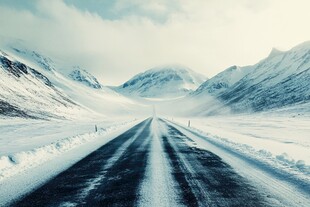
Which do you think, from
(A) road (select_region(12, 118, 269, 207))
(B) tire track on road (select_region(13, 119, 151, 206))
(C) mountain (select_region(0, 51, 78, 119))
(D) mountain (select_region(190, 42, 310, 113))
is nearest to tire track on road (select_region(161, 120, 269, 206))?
(A) road (select_region(12, 118, 269, 207))

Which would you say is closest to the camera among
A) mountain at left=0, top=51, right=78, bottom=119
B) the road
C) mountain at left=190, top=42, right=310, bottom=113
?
the road

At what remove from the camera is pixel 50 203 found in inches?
219

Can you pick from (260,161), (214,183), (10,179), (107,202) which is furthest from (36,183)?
(260,161)

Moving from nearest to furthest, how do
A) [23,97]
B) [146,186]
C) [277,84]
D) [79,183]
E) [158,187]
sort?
[158,187], [146,186], [79,183], [23,97], [277,84]

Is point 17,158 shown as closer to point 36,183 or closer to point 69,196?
point 36,183

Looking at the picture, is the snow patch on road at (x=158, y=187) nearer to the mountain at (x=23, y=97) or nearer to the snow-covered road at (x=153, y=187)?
the snow-covered road at (x=153, y=187)

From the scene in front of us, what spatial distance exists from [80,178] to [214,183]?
11.5 ft

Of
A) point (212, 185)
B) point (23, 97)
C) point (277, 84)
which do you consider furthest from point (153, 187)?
point (277, 84)

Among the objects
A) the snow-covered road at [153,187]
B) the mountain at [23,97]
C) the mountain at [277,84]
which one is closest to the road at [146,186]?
the snow-covered road at [153,187]

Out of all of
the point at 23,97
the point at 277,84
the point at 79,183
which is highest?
the point at 277,84

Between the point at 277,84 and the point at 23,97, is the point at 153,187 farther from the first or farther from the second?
the point at 277,84

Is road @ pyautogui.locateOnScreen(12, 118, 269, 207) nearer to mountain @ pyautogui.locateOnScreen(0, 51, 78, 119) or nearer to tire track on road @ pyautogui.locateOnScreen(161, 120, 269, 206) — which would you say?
tire track on road @ pyautogui.locateOnScreen(161, 120, 269, 206)

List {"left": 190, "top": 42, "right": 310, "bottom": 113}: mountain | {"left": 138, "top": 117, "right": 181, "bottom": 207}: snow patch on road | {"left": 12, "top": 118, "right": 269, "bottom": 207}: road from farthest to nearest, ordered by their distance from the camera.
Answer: {"left": 190, "top": 42, "right": 310, "bottom": 113}: mountain → {"left": 12, "top": 118, "right": 269, "bottom": 207}: road → {"left": 138, "top": 117, "right": 181, "bottom": 207}: snow patch on road

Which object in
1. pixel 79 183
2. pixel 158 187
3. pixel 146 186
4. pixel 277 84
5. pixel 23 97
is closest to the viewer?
pixel 158 187
